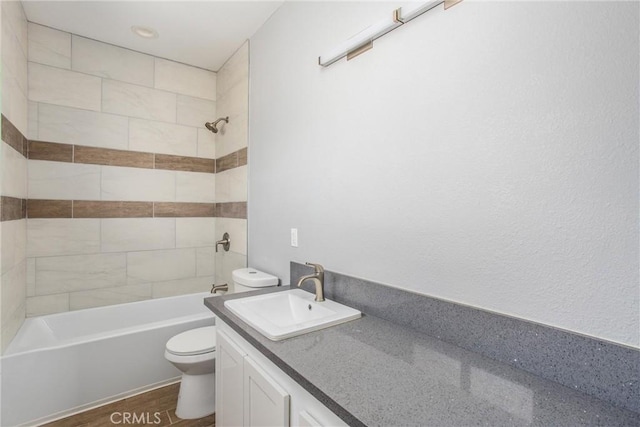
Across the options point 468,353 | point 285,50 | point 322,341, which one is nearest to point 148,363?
point 322,341

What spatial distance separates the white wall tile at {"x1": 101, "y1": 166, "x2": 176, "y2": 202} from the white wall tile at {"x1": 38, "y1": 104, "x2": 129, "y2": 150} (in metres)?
0.22

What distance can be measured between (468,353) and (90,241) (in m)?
2.81

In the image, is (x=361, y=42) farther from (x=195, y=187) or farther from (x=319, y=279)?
(x=195, y=187)

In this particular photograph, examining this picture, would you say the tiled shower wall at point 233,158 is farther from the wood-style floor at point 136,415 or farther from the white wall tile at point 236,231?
the wood-style floor at point 136,415

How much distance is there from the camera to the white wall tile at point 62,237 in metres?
2.30

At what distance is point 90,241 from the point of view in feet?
8.24

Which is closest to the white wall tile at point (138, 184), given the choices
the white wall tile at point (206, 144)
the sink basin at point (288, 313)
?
the white wall tile at point (206, 144)

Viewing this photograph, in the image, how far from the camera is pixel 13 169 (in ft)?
6.27

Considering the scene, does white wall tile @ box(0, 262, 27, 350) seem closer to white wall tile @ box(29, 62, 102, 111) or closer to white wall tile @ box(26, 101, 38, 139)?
white wall tile @ box(26, 101, 38, 139)

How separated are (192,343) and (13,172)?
1.54 m

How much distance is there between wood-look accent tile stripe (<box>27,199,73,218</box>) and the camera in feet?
7.50

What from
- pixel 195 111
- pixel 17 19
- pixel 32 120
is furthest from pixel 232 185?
pixel 17 19

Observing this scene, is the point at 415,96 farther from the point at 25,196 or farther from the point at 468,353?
the point at 25,196

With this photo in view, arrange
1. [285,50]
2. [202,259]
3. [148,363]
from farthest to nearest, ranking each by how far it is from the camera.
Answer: [202,259], [148,363], [285,50]
